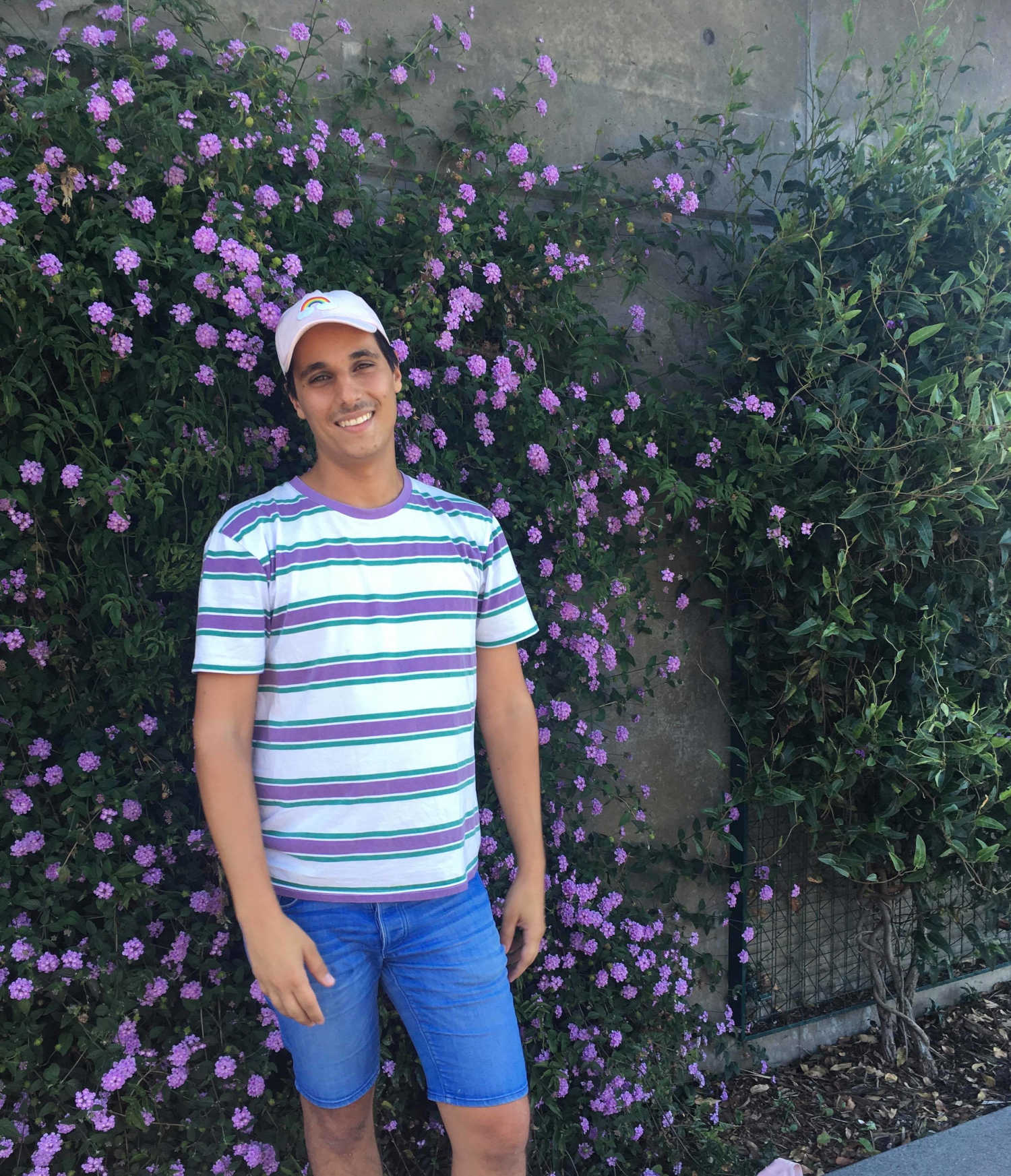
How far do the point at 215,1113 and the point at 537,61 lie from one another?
305 centimetres

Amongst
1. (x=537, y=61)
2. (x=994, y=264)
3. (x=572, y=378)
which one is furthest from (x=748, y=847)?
(x=537, y=61)

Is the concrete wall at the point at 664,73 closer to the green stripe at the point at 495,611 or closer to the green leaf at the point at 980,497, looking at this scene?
the green leaf at the point at 980,497

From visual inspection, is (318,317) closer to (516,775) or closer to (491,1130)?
(516,775)

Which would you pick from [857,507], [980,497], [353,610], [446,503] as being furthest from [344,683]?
[980,497]

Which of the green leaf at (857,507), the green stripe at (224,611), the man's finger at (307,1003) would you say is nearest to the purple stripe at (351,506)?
the green stripe at (224,611)

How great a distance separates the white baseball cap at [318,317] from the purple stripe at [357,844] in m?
0.88

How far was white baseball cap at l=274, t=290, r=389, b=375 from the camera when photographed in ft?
5.64

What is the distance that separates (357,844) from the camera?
1623mm

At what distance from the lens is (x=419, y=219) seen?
2.47 meters

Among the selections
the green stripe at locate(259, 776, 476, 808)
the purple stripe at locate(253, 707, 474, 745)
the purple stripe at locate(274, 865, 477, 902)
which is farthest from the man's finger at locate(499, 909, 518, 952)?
the purple stripe at locate(253, 707, 474, 745)

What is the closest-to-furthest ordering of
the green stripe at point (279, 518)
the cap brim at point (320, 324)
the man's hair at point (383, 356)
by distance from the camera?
the green stripe at point (279, 518)
the cap brim at point (320, 324)
the man's hair at point (383, 356)

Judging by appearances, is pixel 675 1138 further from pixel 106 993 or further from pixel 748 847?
pixel 106 993

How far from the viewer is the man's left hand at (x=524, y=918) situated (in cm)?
186

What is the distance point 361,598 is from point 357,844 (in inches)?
17.0
